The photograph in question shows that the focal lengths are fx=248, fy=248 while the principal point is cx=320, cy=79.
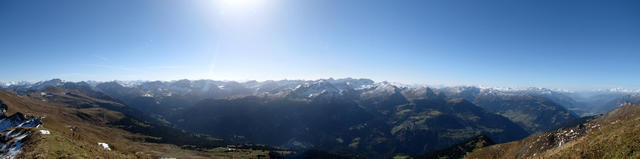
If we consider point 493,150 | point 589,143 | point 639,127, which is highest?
point 639,127

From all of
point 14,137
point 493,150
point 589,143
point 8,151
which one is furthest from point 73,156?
point 493,150

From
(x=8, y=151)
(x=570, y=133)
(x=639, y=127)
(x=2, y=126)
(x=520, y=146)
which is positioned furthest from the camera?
(x=2, y=126)

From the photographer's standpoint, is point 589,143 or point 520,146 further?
point 520,146

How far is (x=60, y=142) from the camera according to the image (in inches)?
1690

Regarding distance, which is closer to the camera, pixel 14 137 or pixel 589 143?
pixel 589 143

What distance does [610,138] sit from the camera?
98.5ft

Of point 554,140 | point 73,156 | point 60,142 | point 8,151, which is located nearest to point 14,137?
point 8,151

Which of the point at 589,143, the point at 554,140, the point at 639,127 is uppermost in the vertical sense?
the point at 639,127

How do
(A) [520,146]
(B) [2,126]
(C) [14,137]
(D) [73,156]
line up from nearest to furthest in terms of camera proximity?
(D) [73,156]
(C) [14,137]
(A) [520,146]
(B) [2,126]

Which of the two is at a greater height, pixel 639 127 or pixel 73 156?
pixel 639 127

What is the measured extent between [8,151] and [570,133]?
9653cm

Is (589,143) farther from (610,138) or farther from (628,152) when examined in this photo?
(628,152)

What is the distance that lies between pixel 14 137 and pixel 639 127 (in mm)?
97615

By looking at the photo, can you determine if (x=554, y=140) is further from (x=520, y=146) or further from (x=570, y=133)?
(x=520, y=146)
